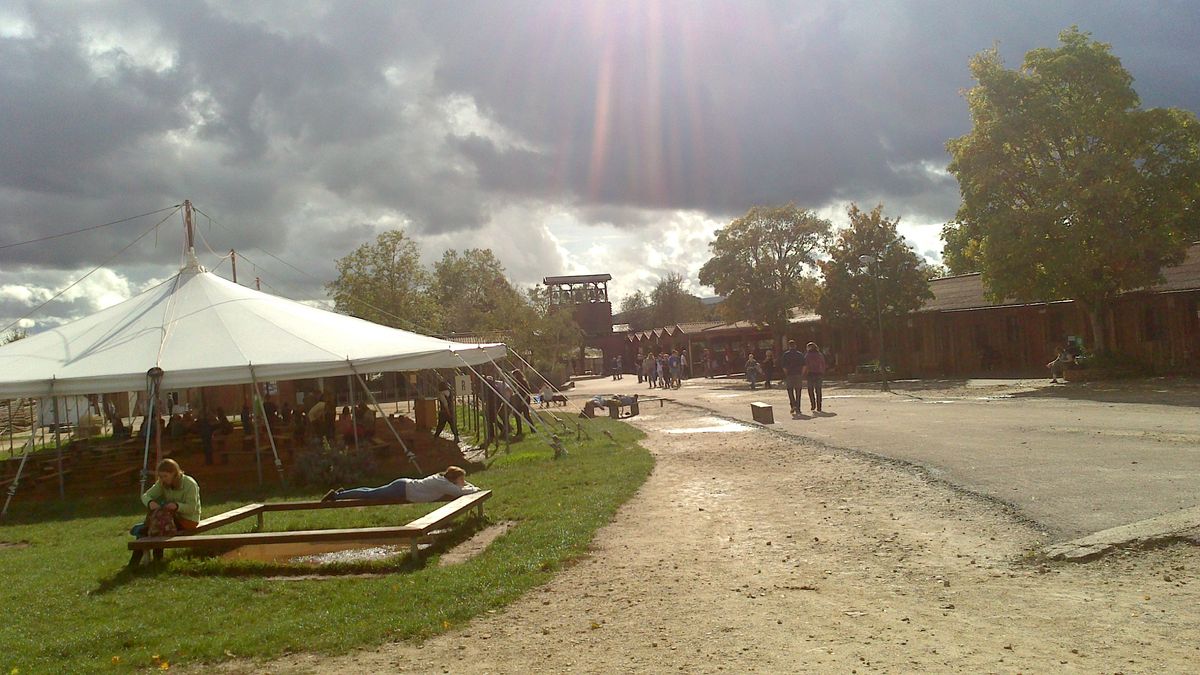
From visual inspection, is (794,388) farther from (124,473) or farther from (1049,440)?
(124,473)

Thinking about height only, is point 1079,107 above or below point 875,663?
above

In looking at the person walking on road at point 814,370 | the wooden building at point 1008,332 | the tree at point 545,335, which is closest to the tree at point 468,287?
the tree at point 545,335

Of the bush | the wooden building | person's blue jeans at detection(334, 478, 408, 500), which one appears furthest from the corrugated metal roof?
person's blue jeans at detection(334, 478, 408, 500)

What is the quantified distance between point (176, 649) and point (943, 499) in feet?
22.8

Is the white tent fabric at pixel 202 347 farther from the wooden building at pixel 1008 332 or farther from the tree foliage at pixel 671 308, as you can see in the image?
the tree foliage at pixel 671 308

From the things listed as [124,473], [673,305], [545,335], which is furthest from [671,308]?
[124,473]

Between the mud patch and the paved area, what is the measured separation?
476 cm

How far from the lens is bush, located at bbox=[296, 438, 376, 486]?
14.0m

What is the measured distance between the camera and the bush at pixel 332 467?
14.0 metres

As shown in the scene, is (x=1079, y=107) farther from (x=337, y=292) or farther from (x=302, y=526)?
(x=337, y=292)

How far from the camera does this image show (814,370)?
21266 mm

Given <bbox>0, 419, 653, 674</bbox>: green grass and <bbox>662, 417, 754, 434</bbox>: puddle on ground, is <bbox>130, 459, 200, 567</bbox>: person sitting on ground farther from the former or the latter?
<bbox>662, 417, 754, 434</bbox>: puddle on ground

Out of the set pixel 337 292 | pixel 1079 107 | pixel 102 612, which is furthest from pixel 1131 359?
pixel 337 292

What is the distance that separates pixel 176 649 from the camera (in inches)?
221
